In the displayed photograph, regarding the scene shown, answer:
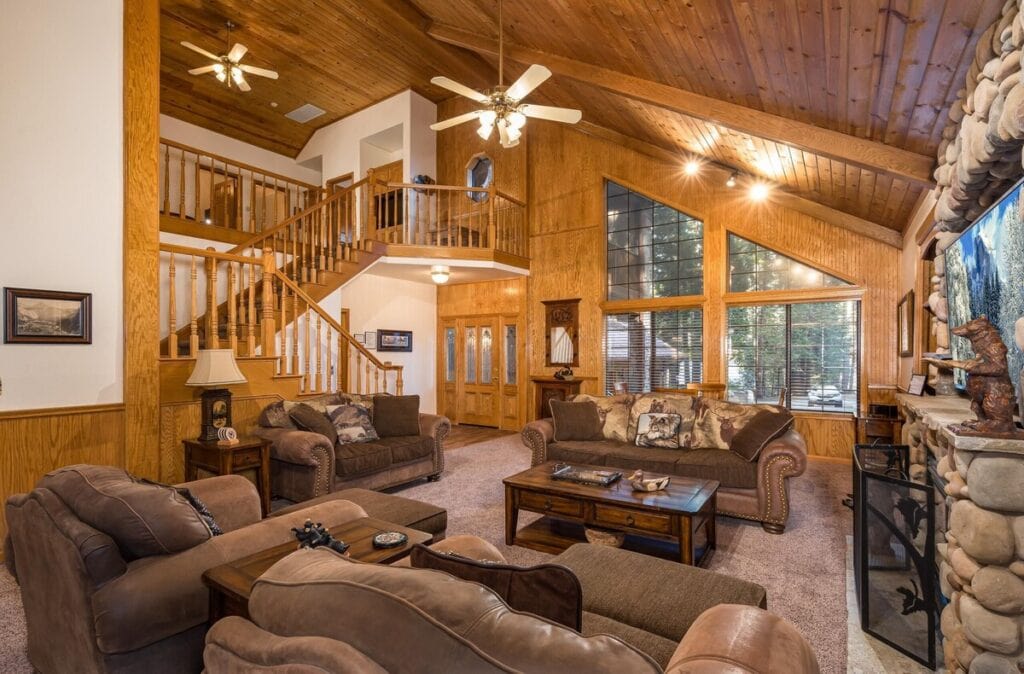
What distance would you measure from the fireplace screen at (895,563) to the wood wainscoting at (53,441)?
15.4 ft

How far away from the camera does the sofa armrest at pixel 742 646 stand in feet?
3.38

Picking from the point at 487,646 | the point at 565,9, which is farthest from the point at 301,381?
the point at 487,646

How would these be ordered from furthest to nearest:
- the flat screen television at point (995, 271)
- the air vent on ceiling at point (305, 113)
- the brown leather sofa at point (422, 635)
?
the air vent on ceiling at point (305, 113) < the flat screen television at point (995, 271) < the brown leather sofa at point (422, 635)

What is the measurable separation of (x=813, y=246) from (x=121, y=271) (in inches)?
264

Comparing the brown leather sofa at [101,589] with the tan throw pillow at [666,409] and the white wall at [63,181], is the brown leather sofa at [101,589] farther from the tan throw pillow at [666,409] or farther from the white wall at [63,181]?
the tan throw pillow at [666,409]

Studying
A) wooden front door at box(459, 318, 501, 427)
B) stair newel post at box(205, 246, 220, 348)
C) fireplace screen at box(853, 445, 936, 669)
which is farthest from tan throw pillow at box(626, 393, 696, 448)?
wooden front door at box(459, 318, 501, 427)

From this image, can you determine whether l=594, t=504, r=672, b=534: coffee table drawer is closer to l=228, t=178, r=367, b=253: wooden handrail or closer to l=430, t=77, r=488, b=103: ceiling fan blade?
l=430, t=77, r=488, b=103: ceiling fan blade

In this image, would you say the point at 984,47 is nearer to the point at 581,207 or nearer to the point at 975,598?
the point at 975,598

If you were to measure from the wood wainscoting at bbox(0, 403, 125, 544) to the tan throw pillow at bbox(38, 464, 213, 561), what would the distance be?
6.57ft

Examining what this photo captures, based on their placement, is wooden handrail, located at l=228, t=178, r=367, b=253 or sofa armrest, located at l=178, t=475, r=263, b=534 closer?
sofa armrest, located at l=178, t=475, r=263, b=534

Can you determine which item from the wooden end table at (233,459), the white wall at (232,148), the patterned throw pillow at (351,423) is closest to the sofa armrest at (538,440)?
the patterned throw pillow at (351,423)

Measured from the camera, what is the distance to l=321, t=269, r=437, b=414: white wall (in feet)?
25.3

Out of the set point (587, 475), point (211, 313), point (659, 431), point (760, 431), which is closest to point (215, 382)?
→ point (211, 313)

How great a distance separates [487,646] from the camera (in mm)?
801
